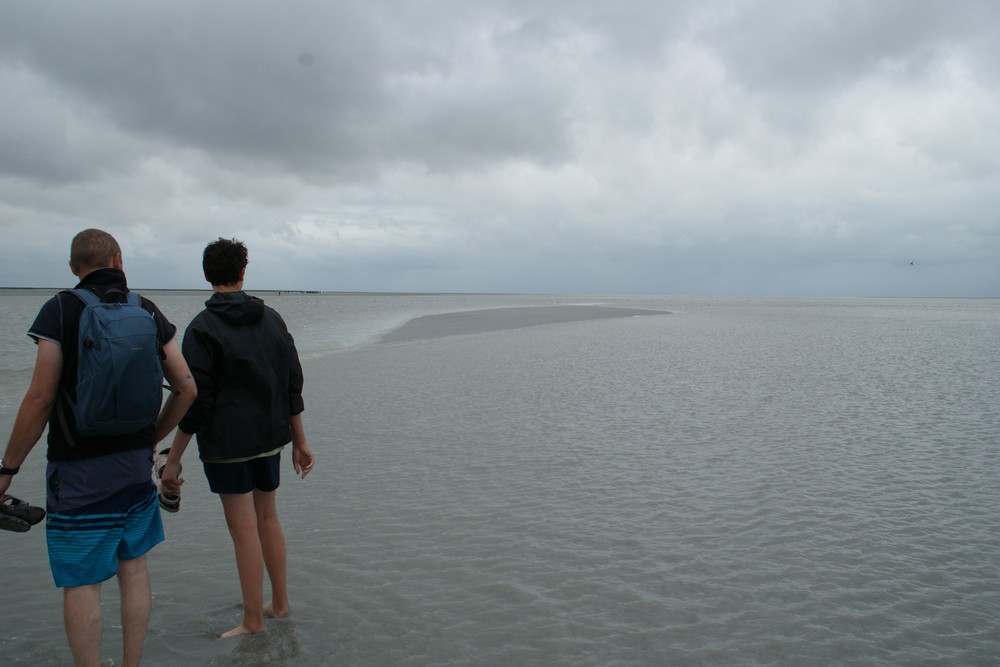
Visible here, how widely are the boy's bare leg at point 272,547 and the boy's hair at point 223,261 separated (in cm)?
132

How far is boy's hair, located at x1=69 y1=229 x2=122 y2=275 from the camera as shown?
3387 millimetres

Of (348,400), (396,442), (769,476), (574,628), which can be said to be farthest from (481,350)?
(574,628)

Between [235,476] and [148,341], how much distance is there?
110cm

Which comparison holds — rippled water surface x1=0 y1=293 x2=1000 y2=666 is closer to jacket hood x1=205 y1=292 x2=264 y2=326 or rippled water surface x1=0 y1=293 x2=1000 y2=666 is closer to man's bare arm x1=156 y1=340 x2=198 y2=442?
man's bare arm x1=156 y1=340 x2=198 y2=442

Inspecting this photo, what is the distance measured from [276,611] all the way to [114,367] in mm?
2143

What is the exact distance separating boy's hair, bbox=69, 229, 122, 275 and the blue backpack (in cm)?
18

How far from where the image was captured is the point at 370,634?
429 centimetres

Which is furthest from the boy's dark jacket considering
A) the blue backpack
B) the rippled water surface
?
the rippled water surface

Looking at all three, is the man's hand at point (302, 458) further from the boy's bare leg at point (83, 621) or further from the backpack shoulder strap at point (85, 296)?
the backpack shoulder strap at point (85, 296)

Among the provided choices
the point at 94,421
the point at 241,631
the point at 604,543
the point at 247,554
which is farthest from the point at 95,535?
the point at 604,543

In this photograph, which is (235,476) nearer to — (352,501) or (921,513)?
(352,501)

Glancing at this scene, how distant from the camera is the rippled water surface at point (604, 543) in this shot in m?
4.19

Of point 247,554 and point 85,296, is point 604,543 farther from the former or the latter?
point 85,296

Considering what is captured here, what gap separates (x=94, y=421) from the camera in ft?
10.4
